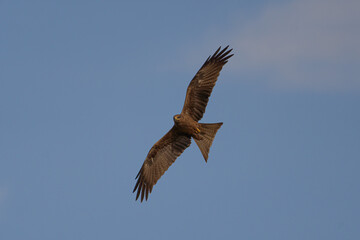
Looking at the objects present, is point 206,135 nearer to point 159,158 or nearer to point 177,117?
point 177,117

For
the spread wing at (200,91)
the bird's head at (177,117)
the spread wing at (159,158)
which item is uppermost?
the spread wing at (200,91)

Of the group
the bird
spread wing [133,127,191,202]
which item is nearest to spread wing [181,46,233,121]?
the bird

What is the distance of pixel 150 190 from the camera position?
13.2 metres

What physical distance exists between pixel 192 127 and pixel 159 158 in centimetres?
156

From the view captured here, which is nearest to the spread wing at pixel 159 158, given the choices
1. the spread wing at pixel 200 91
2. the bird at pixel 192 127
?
the bird at pixel 192 127

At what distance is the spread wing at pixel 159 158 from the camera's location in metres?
13.2

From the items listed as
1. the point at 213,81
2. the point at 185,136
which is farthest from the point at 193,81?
the point at 185,136

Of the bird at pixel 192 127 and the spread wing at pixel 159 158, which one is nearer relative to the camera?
the bird at pixel 192 127

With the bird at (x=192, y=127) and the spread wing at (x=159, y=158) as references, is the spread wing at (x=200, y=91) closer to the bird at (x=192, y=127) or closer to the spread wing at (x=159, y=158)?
the bird at (x=192, y=127)

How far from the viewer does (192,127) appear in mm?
12484

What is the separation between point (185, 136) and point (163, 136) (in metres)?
0.58

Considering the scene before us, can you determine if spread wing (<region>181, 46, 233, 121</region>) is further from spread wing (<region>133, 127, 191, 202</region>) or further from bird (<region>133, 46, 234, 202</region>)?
spread wing (<region>133, 127, 191, 202</region>)

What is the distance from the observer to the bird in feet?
41.0

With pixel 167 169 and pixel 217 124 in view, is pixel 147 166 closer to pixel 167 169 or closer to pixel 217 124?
pixel 167 169
